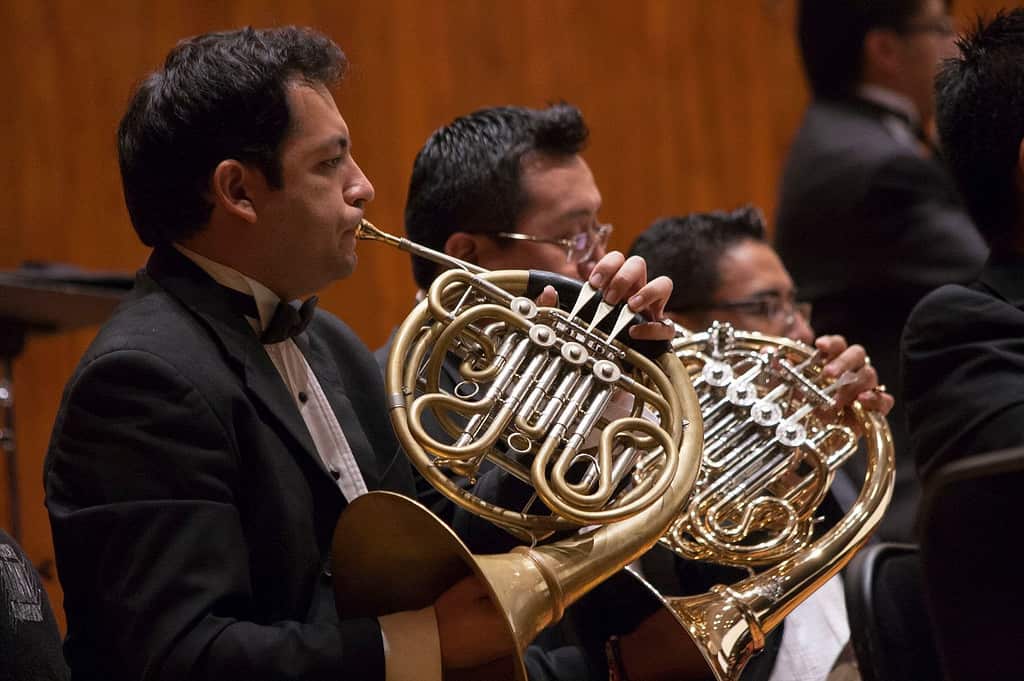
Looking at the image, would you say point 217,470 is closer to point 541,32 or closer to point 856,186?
point 856,186

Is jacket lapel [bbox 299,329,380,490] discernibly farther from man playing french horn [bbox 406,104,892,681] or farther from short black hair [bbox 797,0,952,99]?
short black hair [bbox 797,0,952,99]

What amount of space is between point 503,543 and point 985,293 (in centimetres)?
75

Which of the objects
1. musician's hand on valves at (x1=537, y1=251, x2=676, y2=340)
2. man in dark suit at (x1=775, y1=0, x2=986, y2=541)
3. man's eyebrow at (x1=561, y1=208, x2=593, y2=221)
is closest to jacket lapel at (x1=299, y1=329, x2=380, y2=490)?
musician's hand on valves at (x1=537, y1=251, x2=676, y2=340)

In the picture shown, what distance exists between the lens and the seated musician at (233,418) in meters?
1.50

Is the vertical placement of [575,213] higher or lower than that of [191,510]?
higher

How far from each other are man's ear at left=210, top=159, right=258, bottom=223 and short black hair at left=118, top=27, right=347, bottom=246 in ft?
0.04

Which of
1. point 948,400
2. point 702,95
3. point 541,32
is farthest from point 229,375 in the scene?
A: point 702,95

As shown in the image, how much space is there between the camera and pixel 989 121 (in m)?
1.95

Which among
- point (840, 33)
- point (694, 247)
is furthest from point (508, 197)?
point (840, 33)

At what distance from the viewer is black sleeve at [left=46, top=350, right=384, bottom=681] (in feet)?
4.85

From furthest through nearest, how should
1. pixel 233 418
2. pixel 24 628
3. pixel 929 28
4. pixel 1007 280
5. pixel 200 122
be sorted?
pixel 929 28, pixel 1007 280, pixel 200 122, pixel 233 418, pixel 24 628

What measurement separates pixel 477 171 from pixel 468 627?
108cm

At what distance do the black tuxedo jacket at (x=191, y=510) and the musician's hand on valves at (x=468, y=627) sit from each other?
3.1 inches

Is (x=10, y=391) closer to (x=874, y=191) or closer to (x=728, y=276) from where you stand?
(x=728, y=276)
